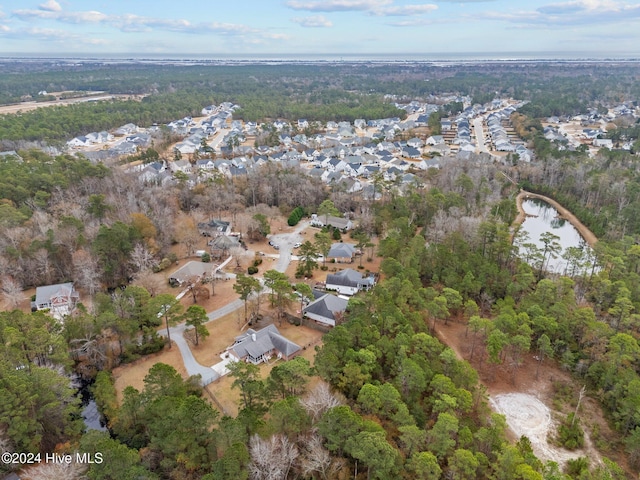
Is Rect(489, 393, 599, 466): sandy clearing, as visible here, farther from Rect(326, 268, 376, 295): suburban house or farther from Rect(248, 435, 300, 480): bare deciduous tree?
Rect(326, 268, 376, 295): suburban house

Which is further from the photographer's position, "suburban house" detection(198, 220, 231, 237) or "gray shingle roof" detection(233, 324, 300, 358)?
"suburban house" detection(198, 220, 231, 237)

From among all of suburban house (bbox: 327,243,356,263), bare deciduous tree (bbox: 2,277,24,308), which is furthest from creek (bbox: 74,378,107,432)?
suburban house (bbox: 327,243,356,263)

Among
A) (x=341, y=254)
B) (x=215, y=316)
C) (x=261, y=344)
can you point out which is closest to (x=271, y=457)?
(x=261, y=344)

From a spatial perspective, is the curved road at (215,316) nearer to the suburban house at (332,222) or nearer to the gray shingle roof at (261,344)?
the suburban house at (332,222)

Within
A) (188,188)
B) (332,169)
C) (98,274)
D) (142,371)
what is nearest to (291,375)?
(142,371)

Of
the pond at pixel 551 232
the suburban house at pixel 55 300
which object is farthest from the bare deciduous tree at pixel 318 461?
the pond at pixel 551 232

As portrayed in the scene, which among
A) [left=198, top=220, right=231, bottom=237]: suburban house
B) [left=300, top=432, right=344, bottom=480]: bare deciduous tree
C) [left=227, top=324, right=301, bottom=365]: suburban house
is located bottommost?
[left=227, top=324, right=301, bottom=365]: suburban house

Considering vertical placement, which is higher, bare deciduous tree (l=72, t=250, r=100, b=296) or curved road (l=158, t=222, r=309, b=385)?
bare deciduous tree (l=72, t=250, r=100, b=296)

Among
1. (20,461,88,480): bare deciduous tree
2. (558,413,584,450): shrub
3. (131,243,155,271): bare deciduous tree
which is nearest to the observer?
(20,461,88,480): bare deciduous tree
